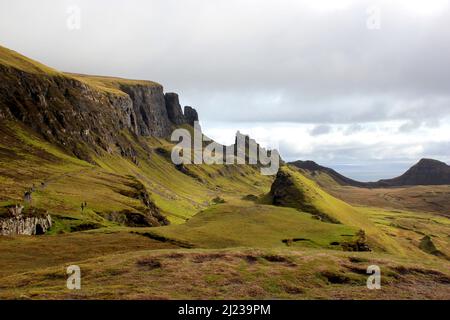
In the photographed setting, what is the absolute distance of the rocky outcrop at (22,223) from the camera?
85.2m

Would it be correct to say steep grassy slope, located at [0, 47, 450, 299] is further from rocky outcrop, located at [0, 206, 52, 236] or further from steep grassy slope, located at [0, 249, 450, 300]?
Result: rocky outcrop, located at [0, 206, 52, 236]

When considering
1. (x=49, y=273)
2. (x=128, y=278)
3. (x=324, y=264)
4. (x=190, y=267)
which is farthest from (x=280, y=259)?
(x=49, y=273)

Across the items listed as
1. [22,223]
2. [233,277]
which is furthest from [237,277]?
[22,223]

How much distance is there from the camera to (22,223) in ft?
293

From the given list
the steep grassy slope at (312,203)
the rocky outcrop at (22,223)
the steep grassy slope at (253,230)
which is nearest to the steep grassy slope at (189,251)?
the steep grassy slope at (253,230)

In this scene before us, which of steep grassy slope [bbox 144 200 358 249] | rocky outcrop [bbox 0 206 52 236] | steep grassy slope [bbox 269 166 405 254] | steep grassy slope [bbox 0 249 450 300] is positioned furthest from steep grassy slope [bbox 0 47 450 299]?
rocky outcrop [bbox 0 206 52 236]

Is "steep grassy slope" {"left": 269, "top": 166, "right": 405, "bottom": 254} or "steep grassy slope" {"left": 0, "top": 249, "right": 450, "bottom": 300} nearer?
"steep grassy slope" {"left": 0, "top": 249, "right": 450, "bottom": 300}

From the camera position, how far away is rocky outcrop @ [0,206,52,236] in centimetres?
8521

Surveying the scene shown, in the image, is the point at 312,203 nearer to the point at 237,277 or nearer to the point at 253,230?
the point at 253,230

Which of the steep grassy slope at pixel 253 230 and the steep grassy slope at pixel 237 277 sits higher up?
the steep grassy slope at pixel 253 230

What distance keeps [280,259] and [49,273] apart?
26520mm

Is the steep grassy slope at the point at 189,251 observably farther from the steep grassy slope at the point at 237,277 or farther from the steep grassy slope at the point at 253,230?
the steep grassy slope at the point at 253,230

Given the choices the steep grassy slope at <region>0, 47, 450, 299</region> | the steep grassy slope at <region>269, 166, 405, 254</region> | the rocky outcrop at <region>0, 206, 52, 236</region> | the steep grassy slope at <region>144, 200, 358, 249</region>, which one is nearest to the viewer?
the steep grassy slope at <region>0, 47, 450, 299</region>
